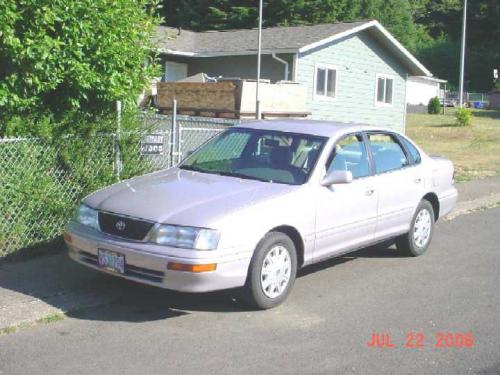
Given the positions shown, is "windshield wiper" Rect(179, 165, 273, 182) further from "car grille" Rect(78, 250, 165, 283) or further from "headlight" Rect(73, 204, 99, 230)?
"car grille" Rect(78, 250, 165, 283)

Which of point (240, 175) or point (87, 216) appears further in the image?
point (240, 175)

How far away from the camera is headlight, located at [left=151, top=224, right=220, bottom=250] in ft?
17.0

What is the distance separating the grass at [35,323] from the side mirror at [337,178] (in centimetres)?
252

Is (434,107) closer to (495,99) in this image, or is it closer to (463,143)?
(495,99)

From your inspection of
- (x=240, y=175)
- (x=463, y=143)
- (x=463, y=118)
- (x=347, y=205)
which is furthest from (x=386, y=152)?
(x=463, y=118)

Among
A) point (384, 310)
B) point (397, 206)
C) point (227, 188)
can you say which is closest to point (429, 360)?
point (384, 310)

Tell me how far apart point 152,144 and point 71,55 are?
1665 millimetres

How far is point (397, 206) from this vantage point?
23.7 feet

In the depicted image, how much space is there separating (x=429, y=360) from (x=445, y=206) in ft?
12.4

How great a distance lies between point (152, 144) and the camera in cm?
826

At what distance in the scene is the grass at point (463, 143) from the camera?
55.3 ft

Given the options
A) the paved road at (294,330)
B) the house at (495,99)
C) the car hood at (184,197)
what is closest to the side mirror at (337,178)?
the car hood at (184,197)

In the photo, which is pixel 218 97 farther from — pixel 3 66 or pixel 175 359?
pixel 175 359

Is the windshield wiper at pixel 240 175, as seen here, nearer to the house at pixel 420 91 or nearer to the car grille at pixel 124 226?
the car grille at pixel 124 226
